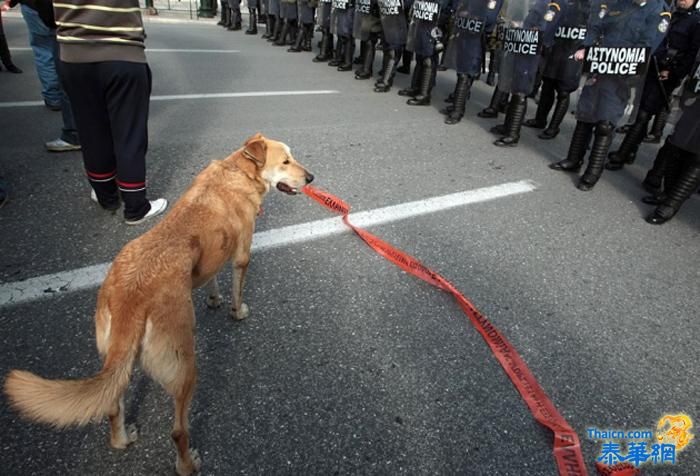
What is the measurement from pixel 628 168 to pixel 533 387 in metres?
4.93

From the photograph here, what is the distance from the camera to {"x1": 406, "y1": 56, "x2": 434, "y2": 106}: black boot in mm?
7461

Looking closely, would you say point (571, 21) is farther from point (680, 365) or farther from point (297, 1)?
point (297, 1)

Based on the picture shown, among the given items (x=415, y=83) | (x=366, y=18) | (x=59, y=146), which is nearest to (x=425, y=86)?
(x=415, y=83)

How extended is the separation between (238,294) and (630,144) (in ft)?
18.8

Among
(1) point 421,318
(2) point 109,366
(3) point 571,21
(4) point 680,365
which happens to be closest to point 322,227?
(1) point 421,318

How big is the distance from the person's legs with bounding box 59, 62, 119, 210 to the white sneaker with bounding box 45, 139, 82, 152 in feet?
4.85

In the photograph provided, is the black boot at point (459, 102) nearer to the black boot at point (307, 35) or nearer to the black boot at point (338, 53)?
the black boot at point (338, 53)

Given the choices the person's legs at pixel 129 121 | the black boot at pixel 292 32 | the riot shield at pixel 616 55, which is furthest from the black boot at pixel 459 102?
the black boot at pixel 292 32

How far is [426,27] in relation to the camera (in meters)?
7.07

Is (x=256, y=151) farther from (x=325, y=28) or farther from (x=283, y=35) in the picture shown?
(x=283, y=35)

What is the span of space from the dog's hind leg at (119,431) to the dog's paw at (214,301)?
3.01 feet

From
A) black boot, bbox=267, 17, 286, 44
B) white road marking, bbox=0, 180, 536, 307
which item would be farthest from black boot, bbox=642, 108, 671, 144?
black boot, bbox=267, 17, 286, 44

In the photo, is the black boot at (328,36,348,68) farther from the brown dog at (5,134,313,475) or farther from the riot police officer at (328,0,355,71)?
the brown dog at (5,134,313,475)

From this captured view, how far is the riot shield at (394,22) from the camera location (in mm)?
7797
